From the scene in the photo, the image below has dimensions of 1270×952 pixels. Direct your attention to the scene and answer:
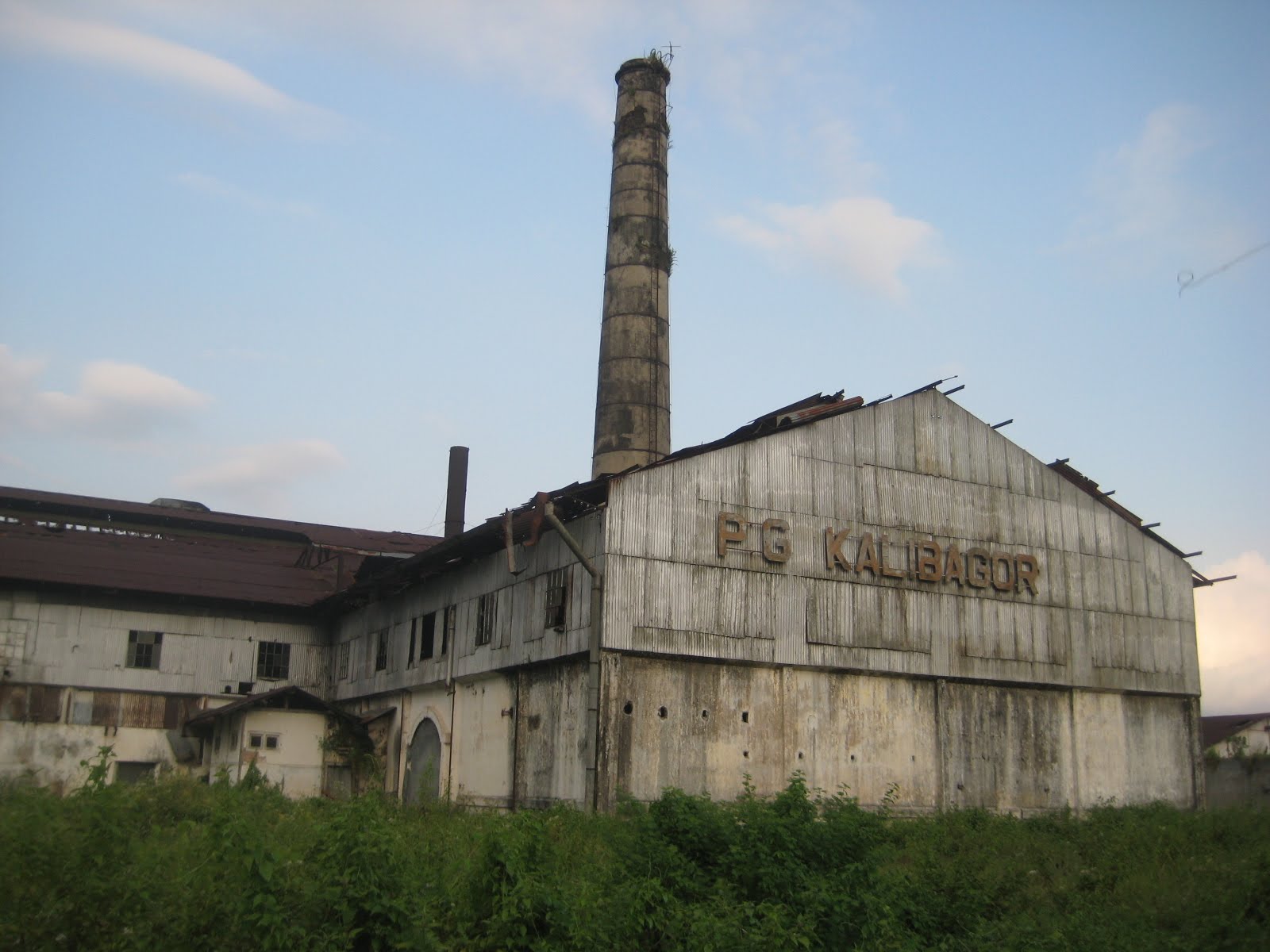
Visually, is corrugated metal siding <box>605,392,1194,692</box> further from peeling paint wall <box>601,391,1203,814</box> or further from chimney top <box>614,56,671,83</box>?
chimney top <box>614,56,671,83</box>

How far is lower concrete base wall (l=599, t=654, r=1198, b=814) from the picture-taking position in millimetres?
20891

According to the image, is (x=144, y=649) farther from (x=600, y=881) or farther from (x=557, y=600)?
(x=600, y=881)

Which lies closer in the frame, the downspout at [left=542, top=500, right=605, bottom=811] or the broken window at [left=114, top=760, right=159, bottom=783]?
the downspout at [left=542, top=500, right=605, bottom=811]

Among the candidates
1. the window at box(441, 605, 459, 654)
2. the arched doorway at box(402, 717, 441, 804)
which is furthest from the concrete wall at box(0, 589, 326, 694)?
the window at box(441, 605, 459, 654)

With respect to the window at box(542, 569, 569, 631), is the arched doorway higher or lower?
lower

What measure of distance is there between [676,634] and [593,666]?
163cm

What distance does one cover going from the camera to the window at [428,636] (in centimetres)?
2744

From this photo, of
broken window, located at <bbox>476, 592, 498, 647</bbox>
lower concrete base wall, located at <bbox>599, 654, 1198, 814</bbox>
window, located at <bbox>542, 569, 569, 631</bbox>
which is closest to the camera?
lower concrete base wall, located at <bbox>599, 654, 1198, 814</bbox>

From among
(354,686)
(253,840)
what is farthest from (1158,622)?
(253,840)

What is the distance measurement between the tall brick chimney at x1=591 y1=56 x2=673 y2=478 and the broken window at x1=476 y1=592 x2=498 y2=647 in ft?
20.7

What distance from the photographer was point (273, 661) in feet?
109

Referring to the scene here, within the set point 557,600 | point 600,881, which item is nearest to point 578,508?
point 557,600

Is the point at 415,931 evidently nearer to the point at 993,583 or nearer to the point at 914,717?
the point at 914,717

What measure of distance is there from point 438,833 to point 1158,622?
16.7 meters
